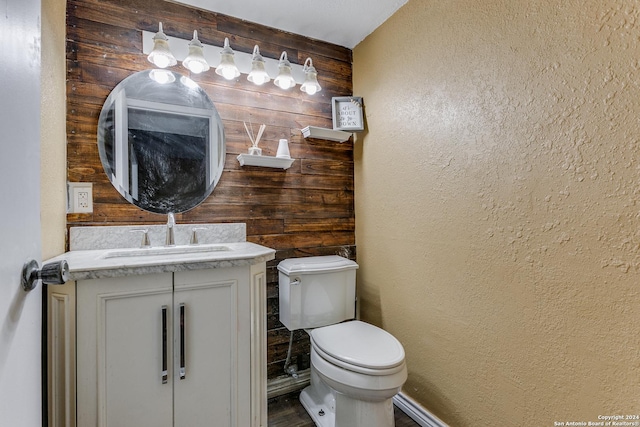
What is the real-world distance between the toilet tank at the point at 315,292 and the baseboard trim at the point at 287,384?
40 cm

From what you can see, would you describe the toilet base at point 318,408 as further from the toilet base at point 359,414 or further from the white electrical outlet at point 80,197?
the white electrical outlet at point 80,197

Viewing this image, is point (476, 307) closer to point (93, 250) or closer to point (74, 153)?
point (93, 250)

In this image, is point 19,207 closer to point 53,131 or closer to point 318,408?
point 53,131

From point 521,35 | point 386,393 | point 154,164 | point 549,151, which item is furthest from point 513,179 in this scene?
point 154,164

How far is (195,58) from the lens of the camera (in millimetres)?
1510

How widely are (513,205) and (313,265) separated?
39.9 inches

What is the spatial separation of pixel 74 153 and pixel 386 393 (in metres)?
1.79

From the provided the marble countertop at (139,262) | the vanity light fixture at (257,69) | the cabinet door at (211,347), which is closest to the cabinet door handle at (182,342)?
the cabinet door at (211,347)

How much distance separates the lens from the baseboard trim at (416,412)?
148 cm

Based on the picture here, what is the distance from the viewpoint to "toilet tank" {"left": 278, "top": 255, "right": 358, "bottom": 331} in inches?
65.1

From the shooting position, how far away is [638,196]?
850 mm

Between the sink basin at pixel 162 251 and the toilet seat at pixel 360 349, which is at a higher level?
the sink basin at pixel 162 251

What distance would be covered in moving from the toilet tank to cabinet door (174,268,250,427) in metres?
0.46

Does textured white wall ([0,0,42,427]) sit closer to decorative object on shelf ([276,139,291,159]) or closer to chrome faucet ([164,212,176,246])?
chrome faucet ([164,212,176,246])
